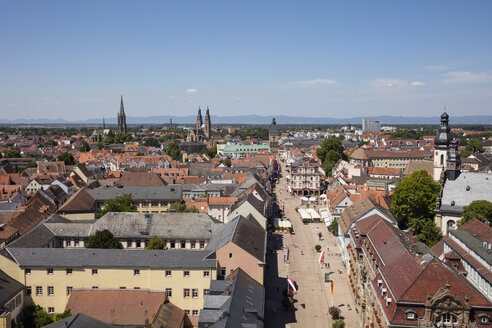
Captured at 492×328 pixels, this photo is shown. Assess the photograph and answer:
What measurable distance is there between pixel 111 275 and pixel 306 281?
21.0 metres

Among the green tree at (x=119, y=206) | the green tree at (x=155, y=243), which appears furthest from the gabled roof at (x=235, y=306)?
the green tree at (x=119, y=206)

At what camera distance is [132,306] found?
3606cm

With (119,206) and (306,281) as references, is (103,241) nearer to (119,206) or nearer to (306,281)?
(119,206)

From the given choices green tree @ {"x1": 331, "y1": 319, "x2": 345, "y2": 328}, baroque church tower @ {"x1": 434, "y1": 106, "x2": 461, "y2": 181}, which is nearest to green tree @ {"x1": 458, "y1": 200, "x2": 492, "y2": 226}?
baroque church tower @ {"x1": 434, "y1": 106, "x2": 461, "y2": 181}

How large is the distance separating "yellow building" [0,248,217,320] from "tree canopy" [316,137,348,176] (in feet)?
307

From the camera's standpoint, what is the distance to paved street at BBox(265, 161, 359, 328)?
40.1 meters

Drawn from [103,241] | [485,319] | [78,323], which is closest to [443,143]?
[485,319]

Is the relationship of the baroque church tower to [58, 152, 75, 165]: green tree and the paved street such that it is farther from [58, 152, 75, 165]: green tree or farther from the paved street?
[58, 152, 75, 165]: green tree

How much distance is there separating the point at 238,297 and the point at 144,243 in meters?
21.7

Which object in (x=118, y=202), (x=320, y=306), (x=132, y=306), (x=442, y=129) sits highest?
(x=442, y=129)

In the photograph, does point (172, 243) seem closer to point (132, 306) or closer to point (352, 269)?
point (132, 306)

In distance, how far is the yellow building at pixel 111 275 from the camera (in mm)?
38656

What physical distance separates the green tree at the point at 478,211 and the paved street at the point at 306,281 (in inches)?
609

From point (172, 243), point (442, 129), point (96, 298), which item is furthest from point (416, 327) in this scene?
point (442, 129)
